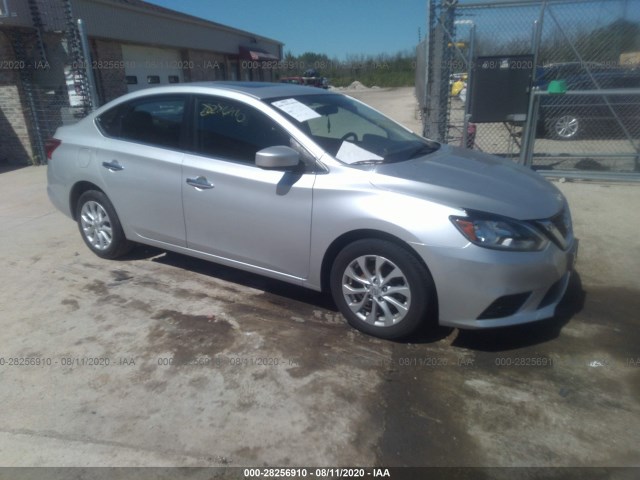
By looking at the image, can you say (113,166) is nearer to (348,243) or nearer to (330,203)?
(330,203)

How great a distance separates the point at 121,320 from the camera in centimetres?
365

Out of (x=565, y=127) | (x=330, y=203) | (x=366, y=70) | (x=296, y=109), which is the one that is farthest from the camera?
(x=366, y=70)

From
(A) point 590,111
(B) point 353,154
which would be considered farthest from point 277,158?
(A) point 590,111

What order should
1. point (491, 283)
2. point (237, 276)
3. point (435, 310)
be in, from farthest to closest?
1. point (237, 276)
2. point (435, 310)
3. point (491, 283)

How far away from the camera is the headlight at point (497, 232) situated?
2.84 metres

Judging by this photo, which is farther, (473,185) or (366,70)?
(366,70)

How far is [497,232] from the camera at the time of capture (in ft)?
9.43

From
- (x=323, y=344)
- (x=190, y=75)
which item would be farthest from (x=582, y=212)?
(x=190, y=75)

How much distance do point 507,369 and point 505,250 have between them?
2.49 feet

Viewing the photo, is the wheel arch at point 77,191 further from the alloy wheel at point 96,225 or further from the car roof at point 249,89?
the car roof at point 249,89

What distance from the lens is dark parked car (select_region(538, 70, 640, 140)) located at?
8.38 meters

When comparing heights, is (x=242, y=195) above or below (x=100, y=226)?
above

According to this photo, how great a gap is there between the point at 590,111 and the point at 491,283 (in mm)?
8170

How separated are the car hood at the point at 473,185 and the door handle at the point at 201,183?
1328 millimetres
